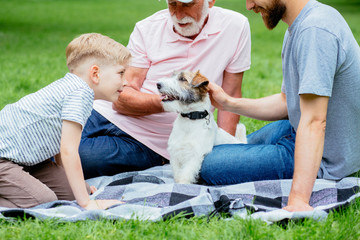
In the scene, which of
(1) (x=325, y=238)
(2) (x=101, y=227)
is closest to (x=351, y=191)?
(1) (x=325, y=238)

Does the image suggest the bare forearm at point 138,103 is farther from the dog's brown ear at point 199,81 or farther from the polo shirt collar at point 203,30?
the polo shirt collar at point 203,30

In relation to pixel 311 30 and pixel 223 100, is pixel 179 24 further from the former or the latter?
pixel 311 30

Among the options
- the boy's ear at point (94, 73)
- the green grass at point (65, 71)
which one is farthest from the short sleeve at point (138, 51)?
the green grass at point (65, 71)

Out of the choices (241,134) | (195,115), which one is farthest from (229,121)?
(195,115)

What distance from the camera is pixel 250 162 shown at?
3.56 meters

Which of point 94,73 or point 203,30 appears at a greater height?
point 203,30

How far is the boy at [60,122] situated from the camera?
301cm

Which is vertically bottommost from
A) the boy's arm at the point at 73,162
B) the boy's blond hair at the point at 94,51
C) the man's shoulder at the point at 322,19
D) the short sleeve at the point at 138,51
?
the boy's arm at the point at 73,162

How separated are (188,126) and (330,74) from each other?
126cm

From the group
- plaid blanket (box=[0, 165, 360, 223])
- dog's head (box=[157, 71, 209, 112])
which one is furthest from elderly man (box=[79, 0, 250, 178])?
plaid blanket (box=[0, 165, 360, 223])

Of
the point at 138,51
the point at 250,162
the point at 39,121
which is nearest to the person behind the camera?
the point at 39,121

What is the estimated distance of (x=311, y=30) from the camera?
9.49 ft

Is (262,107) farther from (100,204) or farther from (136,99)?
(100,204)

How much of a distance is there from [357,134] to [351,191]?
1.27 ft
